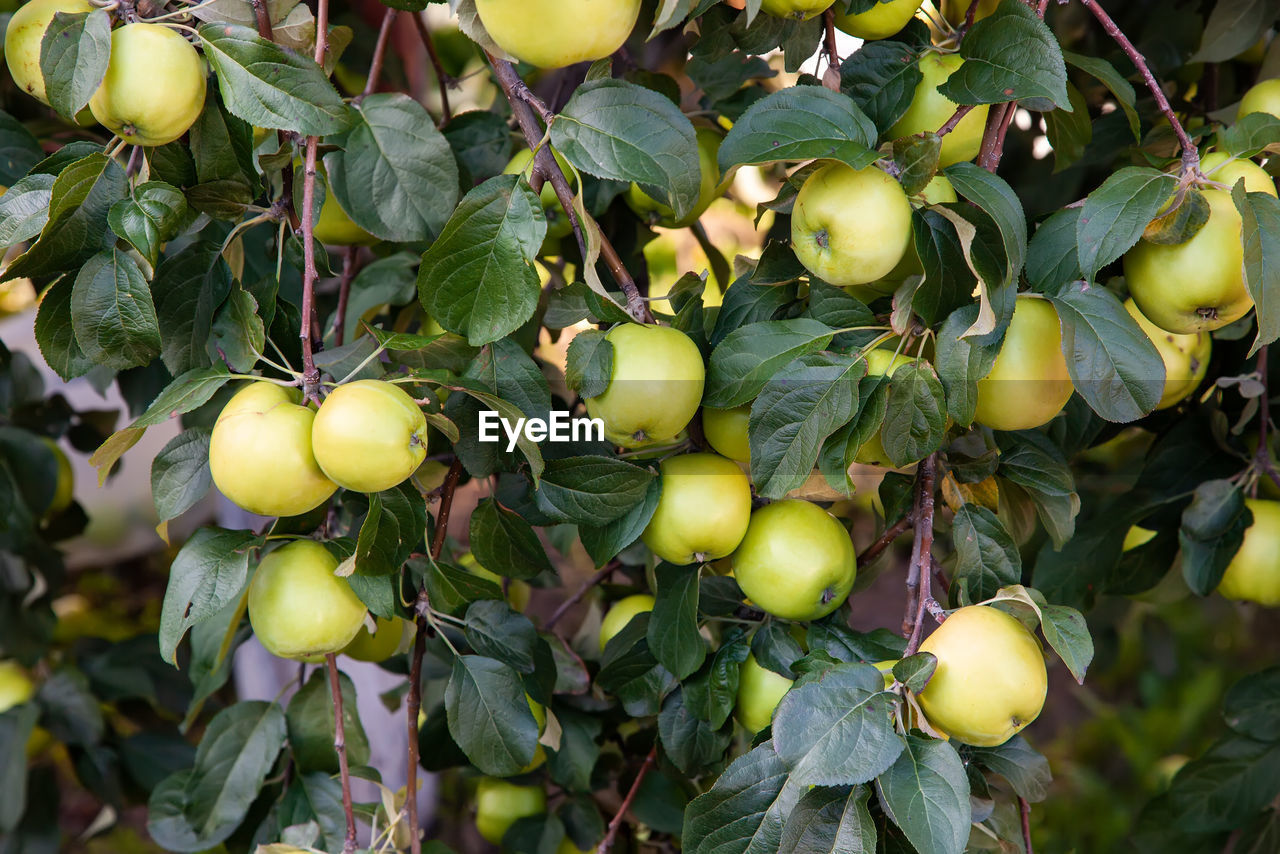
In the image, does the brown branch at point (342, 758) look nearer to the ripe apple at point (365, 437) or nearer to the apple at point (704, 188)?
the ripe apple at point (365, 437)

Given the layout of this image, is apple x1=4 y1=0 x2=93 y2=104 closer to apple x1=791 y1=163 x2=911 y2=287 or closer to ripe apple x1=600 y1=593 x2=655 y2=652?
apple x1=791 y1=163 x2=911 y2=287

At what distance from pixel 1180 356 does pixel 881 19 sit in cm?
41

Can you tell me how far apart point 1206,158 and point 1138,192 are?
0.31 ft

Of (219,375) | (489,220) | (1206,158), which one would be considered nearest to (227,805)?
(219,375)

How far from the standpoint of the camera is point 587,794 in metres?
1.08

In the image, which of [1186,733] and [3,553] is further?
[1186,733]

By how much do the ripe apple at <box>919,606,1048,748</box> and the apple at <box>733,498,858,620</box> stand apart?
5.1 inches

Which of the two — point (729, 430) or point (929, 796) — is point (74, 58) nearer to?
point (729, 430)

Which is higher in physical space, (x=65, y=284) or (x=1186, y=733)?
(x=65, y=284)

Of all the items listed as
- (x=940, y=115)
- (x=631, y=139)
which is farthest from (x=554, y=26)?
(x=940, y=115)

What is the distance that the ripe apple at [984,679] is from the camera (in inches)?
23.7

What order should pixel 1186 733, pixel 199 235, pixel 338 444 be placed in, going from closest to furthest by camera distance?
pixel 338 444
pixel 199 235
pixel 1186 733

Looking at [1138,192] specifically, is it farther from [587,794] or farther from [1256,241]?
[587,794]

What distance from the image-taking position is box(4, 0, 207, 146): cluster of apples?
0.63 metres
